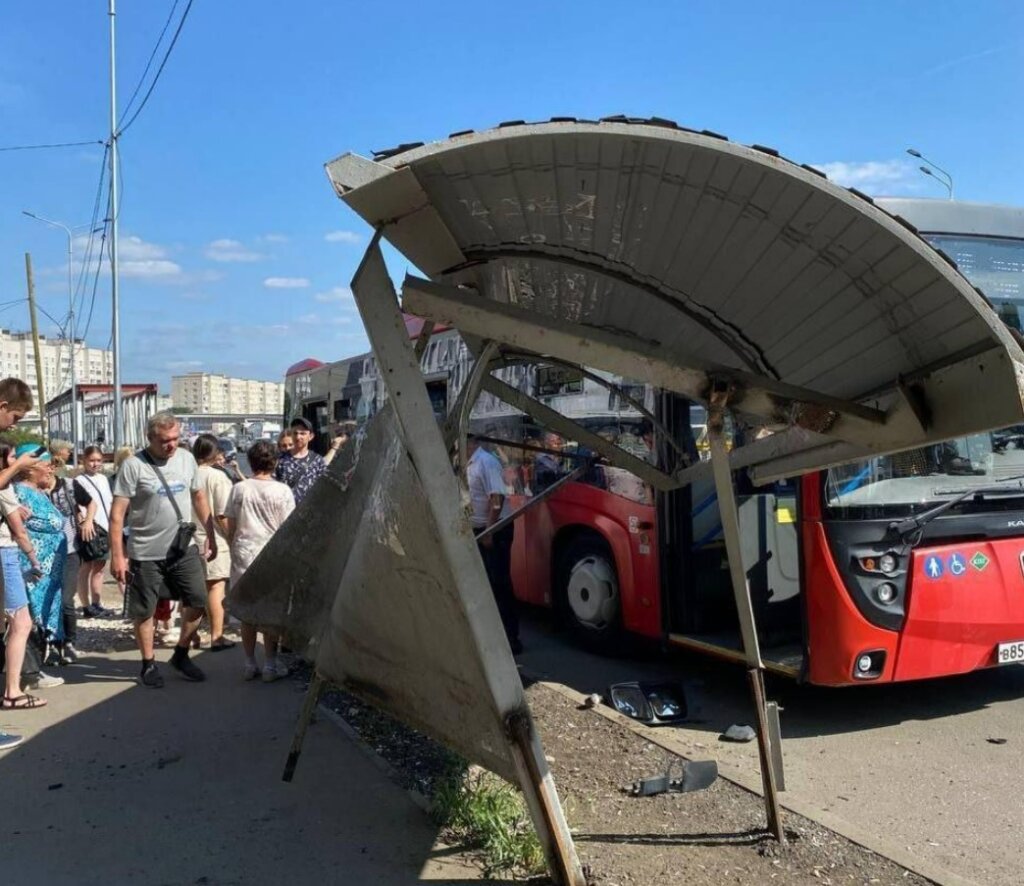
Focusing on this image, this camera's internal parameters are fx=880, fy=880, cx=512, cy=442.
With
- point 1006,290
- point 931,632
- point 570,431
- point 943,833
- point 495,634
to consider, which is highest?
point 1006,290

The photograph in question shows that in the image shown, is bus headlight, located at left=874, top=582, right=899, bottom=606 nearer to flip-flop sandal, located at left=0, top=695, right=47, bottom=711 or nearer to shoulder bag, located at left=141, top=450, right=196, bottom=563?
shoulder bag, located at left=141, top=450, right=196, bottom=563

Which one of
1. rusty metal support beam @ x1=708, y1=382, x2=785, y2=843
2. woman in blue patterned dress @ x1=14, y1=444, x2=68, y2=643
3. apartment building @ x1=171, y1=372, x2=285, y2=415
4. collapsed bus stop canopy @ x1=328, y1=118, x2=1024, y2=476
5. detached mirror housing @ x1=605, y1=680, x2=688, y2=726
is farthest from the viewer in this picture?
apartment building @ x1=171, y1=372, x2=285, y2=415

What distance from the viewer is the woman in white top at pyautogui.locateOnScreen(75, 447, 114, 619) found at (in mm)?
8445

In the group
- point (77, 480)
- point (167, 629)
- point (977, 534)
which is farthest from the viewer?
point (77, 480)

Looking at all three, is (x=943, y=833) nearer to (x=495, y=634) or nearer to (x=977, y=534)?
(x=977, y=534)

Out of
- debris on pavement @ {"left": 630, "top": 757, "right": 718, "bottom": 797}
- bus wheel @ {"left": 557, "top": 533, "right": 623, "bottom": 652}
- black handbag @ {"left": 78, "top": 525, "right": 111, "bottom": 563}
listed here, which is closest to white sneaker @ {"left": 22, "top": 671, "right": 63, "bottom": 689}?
black handbag @ {"left": 78, "top": 525, "right": 111, "bottom": 563}

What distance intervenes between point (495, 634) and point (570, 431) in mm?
2077

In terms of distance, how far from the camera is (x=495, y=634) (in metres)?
3.03

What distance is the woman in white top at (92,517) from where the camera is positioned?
8445mm

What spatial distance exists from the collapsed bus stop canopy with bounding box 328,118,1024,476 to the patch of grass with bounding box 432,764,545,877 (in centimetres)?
193

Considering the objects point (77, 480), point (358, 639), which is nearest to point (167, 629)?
point (77, 480)

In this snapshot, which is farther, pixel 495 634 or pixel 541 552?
pixel 541 552

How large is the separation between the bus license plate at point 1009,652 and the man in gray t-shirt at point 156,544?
531 cm

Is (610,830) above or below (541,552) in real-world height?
below
